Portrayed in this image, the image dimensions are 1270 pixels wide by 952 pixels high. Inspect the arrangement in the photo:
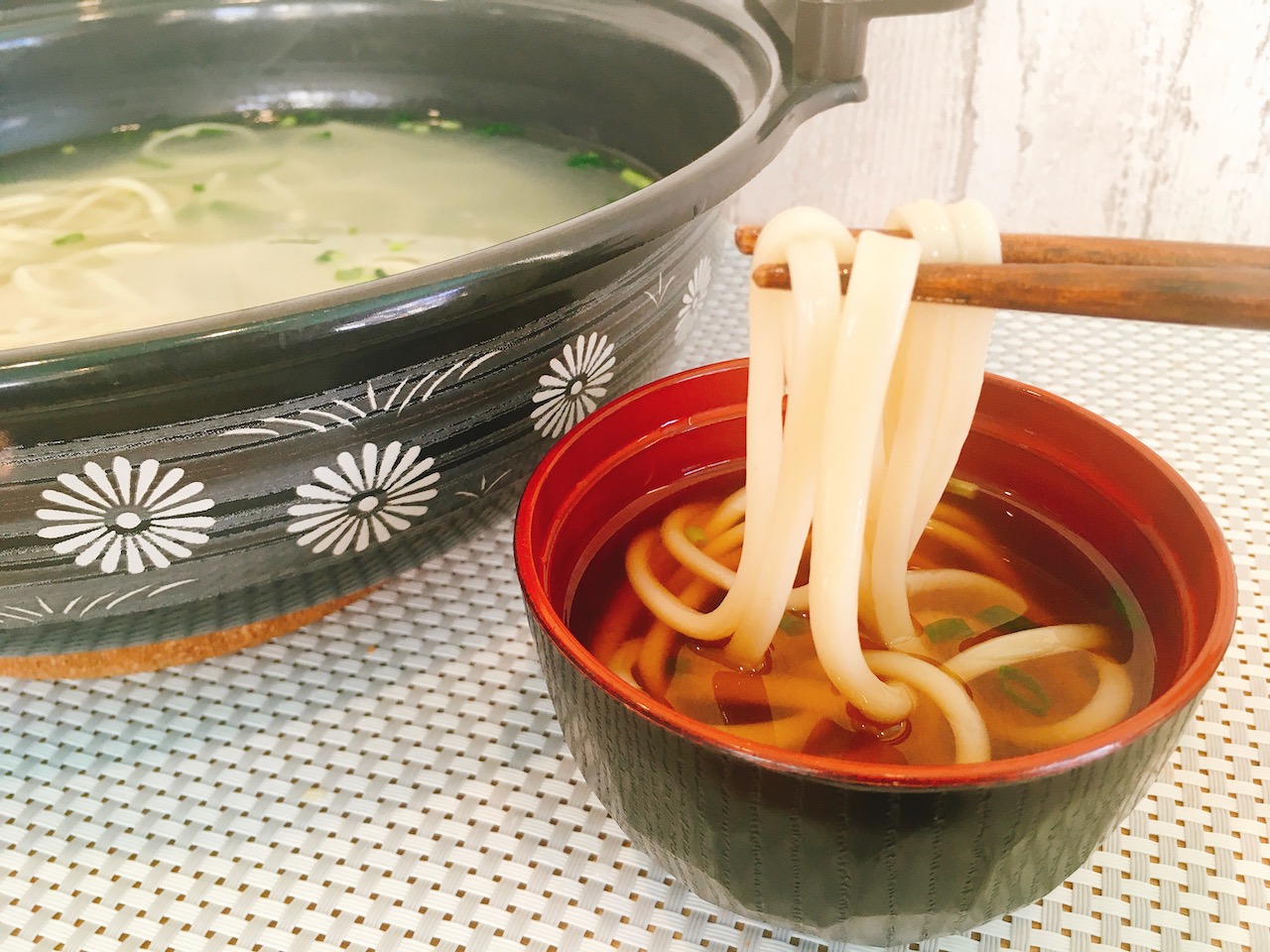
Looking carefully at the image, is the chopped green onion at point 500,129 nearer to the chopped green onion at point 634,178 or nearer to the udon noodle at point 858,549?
the chopped green onion at point 634,178

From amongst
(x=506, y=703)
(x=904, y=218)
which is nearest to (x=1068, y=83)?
(x=904, y=218)

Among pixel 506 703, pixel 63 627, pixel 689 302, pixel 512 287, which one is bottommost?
pixel 506 703

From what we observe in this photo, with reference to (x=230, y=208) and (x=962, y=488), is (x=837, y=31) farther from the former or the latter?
(x=230, y=208)

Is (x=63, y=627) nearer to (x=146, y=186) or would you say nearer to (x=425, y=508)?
(x=425, y=508)

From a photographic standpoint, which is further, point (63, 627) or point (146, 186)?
point (146, 186)

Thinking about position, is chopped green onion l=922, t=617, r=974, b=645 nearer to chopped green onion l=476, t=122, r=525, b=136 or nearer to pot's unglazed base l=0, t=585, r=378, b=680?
pot's unglazed base l=0, t=585, r=378, b=680

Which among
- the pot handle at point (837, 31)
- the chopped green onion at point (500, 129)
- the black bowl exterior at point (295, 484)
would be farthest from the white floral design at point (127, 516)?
the chopped green onion at point (500, 129)

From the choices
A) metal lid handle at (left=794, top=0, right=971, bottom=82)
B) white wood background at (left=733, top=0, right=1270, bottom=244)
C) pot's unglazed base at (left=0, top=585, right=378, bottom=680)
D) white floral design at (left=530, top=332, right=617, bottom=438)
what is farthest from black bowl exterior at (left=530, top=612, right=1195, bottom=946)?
white wood background at (left=733, top=0, right=1270, bottom=244)

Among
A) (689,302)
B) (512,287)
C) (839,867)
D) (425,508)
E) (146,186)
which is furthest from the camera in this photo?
(146,186)
